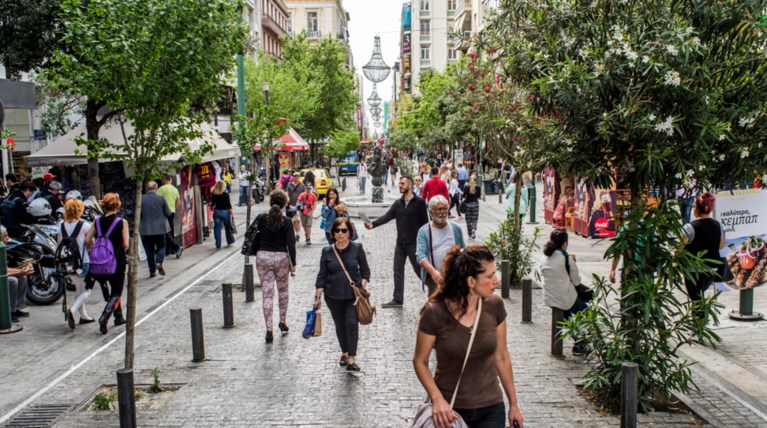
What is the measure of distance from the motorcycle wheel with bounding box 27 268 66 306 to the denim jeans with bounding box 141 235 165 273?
6.86ft

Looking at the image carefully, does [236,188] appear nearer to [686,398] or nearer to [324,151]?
[324,151]

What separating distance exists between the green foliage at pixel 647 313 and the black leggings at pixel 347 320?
2.25 m

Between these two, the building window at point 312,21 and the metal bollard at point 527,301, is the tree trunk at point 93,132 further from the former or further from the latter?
the building window at point 312,21

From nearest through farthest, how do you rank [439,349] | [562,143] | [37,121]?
[439,349]
[562,143]
[37,121]

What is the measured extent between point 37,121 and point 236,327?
21083 mm

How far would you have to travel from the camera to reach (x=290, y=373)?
7.81 metres

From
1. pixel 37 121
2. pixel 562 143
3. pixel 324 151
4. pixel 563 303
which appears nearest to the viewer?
pixel 562 143

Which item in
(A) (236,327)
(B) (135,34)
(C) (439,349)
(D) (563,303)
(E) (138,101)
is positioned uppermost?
(B) (135,34)

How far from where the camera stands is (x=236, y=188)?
4378 centimetres

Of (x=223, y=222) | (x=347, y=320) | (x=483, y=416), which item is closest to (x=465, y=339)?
(x=483, y=416)

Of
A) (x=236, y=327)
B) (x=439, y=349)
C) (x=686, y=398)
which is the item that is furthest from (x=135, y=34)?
(x=686, y=398)

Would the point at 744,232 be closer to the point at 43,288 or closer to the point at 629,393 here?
the point at 629,393

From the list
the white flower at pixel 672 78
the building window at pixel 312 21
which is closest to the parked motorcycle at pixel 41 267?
the white flower at pixel 672 78

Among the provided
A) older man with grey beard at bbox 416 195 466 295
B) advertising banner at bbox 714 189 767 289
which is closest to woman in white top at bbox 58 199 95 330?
older man with grey beard at bbox 416 195 466 295
